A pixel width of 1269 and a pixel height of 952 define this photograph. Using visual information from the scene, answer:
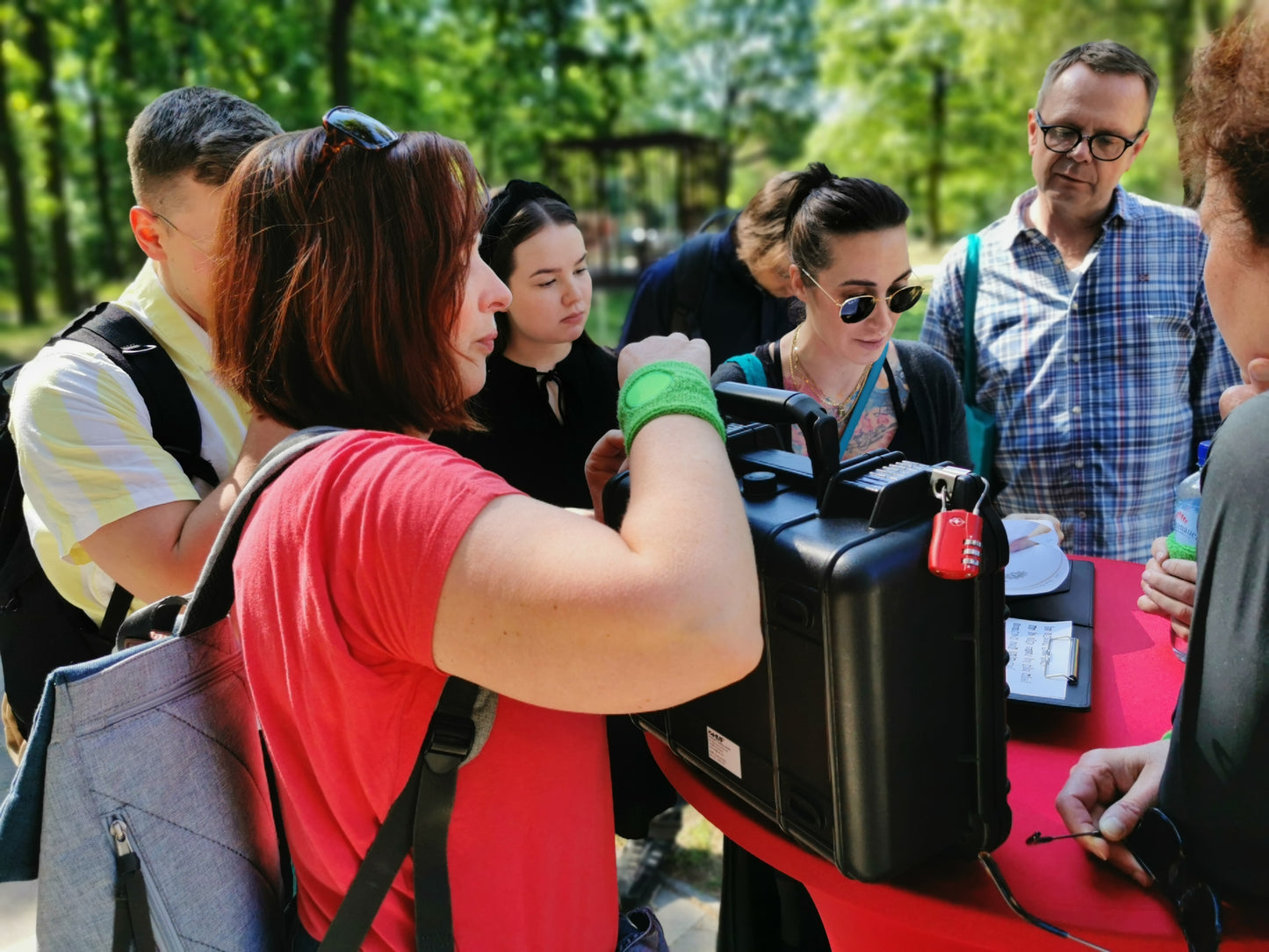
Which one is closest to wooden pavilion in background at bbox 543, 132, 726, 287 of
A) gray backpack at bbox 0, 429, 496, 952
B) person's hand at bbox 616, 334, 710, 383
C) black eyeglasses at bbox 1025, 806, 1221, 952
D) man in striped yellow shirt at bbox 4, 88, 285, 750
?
man in striped yellow shirt at bbox 4, 88, 285, 750

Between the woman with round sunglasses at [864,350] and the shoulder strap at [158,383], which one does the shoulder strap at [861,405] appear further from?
the shoulder strap at [158,383]

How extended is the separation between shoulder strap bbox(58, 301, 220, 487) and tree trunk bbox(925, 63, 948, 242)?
23929 millimetres

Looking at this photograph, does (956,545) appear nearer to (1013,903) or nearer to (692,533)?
(692,533)

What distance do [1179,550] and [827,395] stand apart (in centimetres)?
104

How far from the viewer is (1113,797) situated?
1232mm

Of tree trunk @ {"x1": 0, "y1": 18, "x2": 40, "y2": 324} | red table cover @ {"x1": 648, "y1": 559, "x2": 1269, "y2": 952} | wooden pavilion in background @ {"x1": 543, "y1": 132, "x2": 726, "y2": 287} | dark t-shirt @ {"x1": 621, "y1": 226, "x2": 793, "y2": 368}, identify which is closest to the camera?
red table cover @ {"x1": 648, "y1": 559, "x2": 1269, "y2": 952}

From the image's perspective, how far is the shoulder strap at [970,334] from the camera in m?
3.11

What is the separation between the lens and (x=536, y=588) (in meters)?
0.87

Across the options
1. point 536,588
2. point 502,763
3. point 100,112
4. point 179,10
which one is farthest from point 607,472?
point 100,112

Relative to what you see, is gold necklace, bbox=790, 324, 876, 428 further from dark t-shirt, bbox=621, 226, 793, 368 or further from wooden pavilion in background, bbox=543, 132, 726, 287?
wooden pavilion in background, bbox=543, 132, 726, 287

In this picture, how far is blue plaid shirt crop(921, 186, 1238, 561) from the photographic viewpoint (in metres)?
2.92

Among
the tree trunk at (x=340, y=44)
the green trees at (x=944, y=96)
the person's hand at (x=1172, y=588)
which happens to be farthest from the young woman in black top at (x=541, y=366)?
the green trees at (x=944, y=96)

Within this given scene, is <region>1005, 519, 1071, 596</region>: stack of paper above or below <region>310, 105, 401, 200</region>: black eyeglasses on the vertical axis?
below

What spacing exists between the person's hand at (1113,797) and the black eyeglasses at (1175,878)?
1 centimetres
